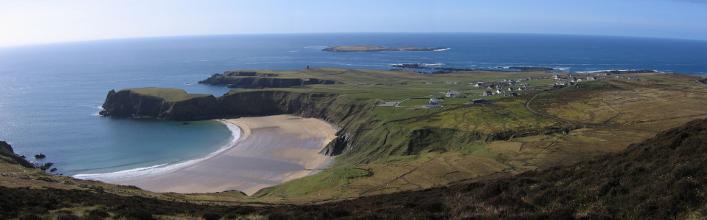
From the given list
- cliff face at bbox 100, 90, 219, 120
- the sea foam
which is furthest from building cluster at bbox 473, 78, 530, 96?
the sea foam

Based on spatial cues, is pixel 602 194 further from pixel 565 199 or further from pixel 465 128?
pixel 465 128

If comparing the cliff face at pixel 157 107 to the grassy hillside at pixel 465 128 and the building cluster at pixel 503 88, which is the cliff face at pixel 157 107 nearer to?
the grassy hillside at pixel 465 128

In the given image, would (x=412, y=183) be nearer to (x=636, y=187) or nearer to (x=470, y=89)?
(x=636, y=187)

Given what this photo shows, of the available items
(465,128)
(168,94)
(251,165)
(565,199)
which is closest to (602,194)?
(565,199)

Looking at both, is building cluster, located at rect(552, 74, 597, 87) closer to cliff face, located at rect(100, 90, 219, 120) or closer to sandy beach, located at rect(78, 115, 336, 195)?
sandy beach, located at rect(78, 115, 336, 195)

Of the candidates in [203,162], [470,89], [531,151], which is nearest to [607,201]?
[531,151]
